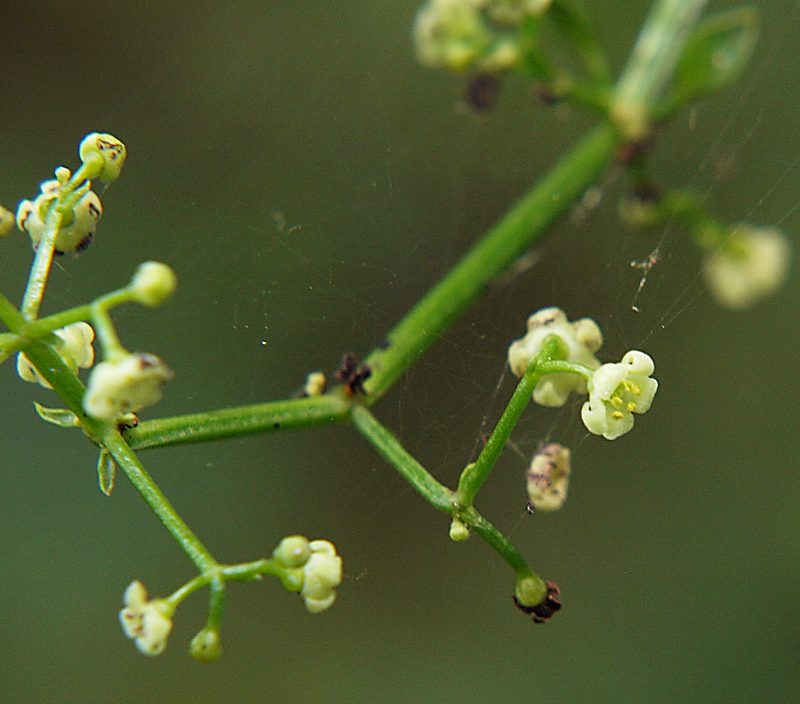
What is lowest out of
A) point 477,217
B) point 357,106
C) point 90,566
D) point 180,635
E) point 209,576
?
point 209,576

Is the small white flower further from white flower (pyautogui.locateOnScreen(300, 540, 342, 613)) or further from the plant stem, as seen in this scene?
white flower (pyautogui.locateOnScreen(300, 540, 342, 613))

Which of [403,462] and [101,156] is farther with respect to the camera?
[403,462]

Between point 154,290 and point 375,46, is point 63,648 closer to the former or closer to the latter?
point 154,290

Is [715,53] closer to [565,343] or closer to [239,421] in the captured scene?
[565,343]

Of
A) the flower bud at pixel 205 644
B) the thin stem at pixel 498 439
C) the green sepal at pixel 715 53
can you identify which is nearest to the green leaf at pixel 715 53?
the green sepal at pixel 715 53

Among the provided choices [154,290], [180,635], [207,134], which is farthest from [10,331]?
[207,134]

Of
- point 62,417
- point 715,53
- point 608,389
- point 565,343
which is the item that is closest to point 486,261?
point 565,343

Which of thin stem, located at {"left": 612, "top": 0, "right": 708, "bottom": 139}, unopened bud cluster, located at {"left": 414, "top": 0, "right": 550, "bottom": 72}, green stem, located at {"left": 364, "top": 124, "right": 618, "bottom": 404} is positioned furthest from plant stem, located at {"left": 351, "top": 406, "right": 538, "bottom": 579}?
thin stem, located at {"left": 612, "top": 0, "right": 708, "bottom": 139}
